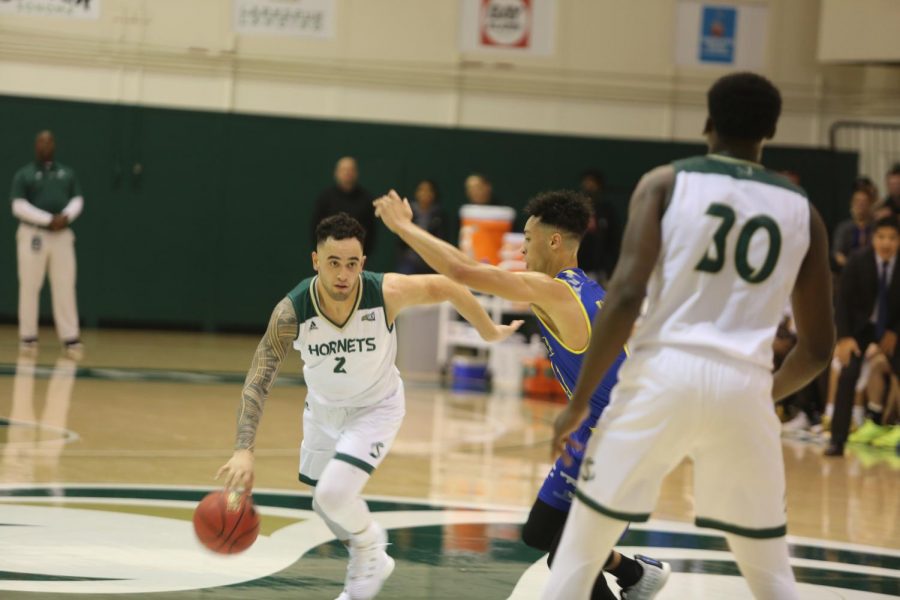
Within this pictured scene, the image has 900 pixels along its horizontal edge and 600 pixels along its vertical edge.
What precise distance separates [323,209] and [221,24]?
4.02 meters

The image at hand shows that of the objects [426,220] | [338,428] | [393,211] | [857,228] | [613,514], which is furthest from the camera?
[426,220]

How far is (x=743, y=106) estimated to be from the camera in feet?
12.8

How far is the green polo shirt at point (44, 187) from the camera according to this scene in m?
14.4

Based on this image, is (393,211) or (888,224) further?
(888,224)

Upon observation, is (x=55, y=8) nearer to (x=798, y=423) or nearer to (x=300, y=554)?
(x=798, y=423)

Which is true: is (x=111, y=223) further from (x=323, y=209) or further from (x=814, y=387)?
(x=814, y=387)

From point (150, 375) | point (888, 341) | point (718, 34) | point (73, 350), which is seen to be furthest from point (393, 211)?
point (718, 34)

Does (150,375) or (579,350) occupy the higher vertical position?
(579,350)

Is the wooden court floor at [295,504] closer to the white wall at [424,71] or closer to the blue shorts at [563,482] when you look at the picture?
the blue shorts at [563,482]

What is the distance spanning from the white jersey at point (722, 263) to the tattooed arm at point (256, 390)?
5.62 ft

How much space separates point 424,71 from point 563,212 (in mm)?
13652

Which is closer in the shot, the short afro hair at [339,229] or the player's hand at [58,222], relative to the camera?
the short afro hair at [339,229]

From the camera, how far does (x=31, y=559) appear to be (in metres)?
5.89

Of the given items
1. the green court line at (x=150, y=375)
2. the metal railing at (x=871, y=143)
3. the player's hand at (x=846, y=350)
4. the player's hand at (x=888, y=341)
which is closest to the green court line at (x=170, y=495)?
the player's hand at (x=846, y=350)
